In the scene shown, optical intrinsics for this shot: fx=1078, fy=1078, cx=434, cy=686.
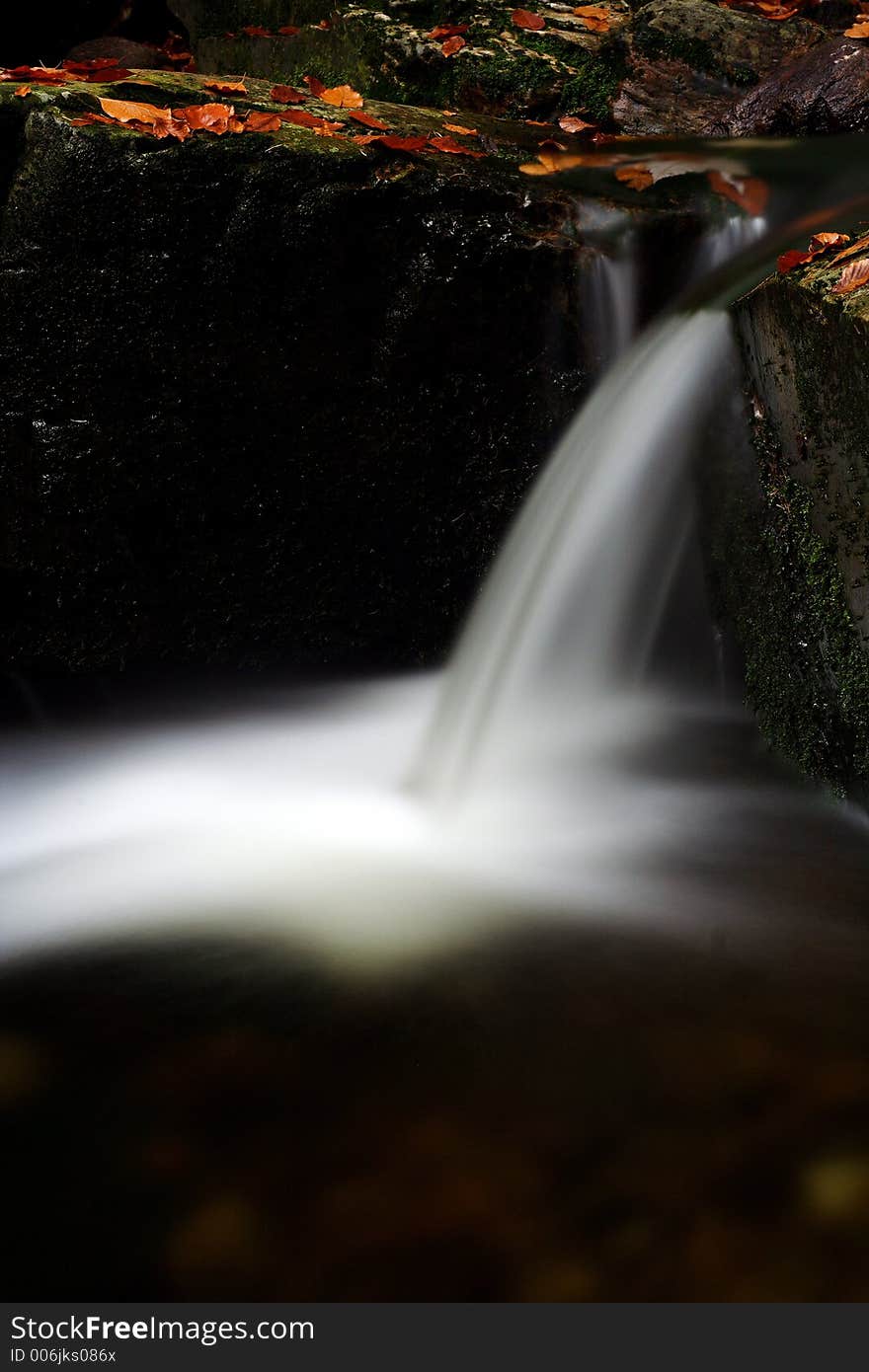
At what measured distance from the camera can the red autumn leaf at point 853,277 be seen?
8.13 feet

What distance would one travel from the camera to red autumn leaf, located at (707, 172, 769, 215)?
12.7ft

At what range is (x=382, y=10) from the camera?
5.36m

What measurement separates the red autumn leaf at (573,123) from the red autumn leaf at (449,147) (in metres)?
1.39

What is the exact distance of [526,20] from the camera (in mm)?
5414

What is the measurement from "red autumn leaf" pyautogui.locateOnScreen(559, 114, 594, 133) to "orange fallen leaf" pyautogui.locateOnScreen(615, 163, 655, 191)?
1.09m

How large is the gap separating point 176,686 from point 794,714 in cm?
226

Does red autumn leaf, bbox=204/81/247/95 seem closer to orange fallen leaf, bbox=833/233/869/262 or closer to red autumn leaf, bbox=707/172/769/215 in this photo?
red autumn leaf, bbox=707/172/769/215

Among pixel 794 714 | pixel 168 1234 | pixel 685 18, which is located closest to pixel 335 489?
pixel 794 714

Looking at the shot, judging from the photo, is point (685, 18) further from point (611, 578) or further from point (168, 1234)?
point (168, 1234)

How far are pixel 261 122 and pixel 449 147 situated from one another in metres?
0.66

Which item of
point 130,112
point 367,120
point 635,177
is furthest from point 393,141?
point 635,177

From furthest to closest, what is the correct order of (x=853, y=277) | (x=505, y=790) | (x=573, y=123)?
(x=573, y=123) < (x=505, y=790) < (x=853, y=277)

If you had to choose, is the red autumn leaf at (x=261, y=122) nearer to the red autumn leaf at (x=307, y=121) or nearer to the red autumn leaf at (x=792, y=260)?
the red autumn leaf at (x=307, y=121)

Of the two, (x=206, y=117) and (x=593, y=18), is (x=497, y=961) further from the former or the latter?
(x=593, y=18)
